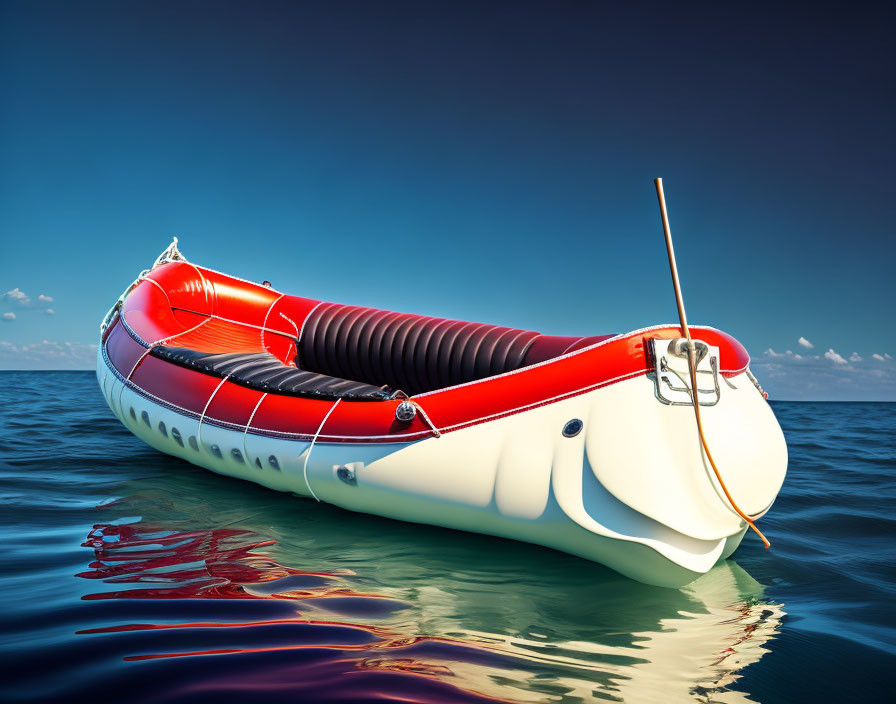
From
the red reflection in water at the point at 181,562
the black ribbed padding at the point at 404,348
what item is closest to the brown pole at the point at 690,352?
the black ribbed padding at the point at 404,348

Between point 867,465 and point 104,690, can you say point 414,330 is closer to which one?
point 104,690

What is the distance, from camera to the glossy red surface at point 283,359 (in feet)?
9.72

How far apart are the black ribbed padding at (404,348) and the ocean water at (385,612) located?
1.39 meters

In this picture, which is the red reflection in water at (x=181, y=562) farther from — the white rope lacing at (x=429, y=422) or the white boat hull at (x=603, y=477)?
the white rope lacing at (x=429, y=422)

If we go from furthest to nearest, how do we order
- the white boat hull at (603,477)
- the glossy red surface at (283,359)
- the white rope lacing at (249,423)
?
the white rope lacing at (249,423) → the glossy red surface at (283,359) → the white boat hull at (603,477)

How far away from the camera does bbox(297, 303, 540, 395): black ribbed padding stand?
14.6ft

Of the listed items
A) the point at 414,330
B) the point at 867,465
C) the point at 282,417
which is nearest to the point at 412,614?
the point at 282,417

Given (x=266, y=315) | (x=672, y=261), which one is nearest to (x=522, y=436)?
(x=672, y=261)

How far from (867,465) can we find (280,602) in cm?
654

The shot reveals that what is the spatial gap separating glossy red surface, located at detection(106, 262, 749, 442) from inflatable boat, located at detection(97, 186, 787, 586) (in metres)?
0.01

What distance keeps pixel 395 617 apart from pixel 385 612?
0.06 meters

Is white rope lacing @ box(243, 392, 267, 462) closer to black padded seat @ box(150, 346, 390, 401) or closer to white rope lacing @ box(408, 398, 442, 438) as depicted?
black padded seat @ box(150, 346, 390, 401)

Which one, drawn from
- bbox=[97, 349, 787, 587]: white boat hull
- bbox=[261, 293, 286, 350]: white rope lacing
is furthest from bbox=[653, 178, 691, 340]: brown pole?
bbox=[261, 293, 286, 350]: white rope lacing

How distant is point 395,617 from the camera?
2.20 meters
